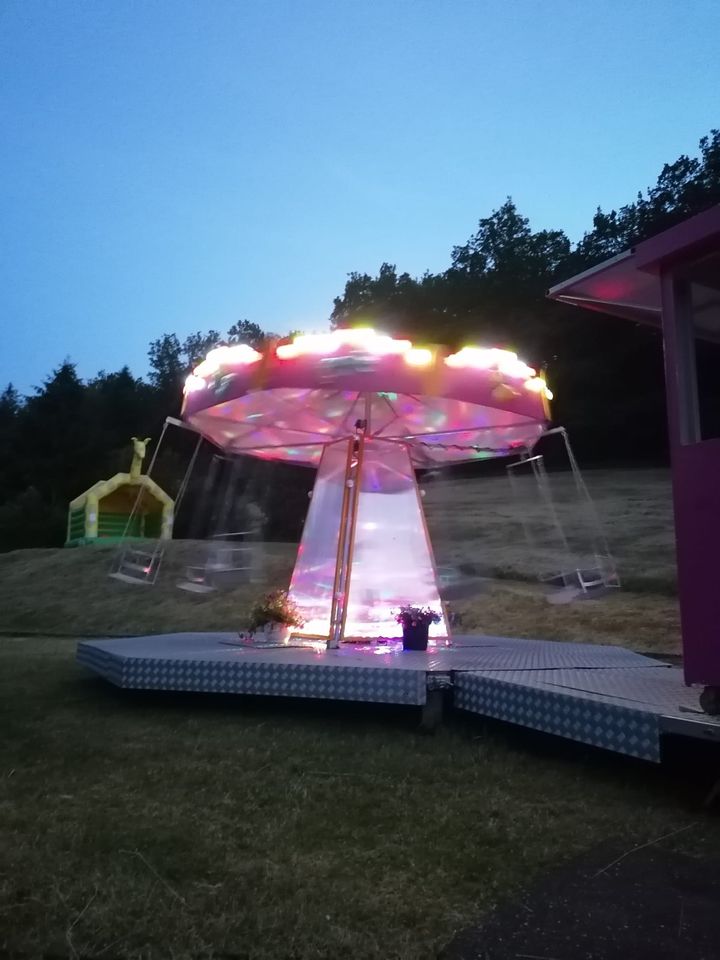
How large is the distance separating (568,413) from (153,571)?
11.3 meters

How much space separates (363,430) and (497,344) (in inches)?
641

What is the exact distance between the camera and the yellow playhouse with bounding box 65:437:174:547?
826 inches

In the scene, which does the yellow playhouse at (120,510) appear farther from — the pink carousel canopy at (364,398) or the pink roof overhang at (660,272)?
the pink roof overhang at (660,272)

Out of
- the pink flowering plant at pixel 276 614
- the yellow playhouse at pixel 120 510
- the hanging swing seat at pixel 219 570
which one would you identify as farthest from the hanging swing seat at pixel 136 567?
the pink flowering plant at pixel 276 614

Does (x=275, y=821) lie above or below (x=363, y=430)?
below

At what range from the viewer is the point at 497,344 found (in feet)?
77.0

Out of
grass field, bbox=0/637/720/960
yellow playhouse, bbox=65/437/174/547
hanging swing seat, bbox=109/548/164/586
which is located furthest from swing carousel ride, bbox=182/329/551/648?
yellow playhouse, bbox=65/437/174/547

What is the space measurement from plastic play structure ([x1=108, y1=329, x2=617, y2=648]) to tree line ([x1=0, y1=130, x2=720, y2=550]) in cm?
673

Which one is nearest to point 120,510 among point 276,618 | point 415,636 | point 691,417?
point 276,618

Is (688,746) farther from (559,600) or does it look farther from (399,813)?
(559,600)

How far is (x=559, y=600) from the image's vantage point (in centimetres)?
1262

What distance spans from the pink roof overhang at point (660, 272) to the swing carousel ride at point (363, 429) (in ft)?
6.65

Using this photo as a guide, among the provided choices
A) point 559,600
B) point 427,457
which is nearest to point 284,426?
point 427,457

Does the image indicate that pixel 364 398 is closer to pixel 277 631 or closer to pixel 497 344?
pixel 277 631
